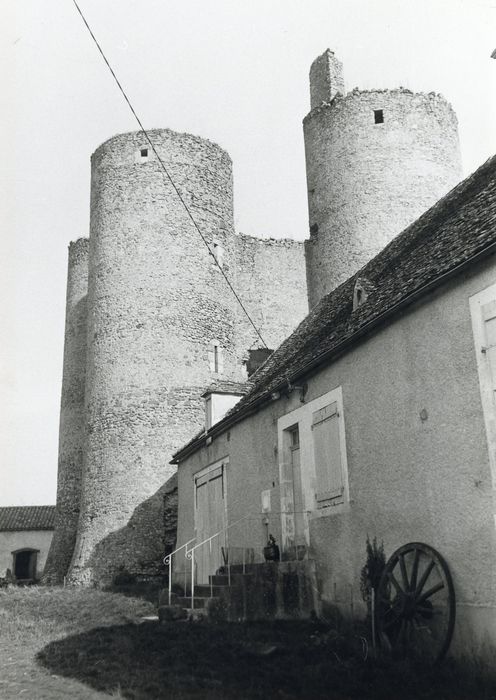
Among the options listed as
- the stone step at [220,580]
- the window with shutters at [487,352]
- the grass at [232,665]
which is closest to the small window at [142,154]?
the stone step at [220,580]

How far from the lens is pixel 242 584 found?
10.9 m

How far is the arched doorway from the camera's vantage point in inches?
1368

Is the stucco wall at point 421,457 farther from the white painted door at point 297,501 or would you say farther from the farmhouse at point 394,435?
the white painted door at point 297,501

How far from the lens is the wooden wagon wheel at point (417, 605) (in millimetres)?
7887

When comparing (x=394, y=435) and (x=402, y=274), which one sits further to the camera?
(x=402, y=274)

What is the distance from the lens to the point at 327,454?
10820mm

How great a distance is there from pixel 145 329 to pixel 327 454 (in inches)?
486

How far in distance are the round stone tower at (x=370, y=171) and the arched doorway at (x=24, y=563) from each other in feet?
58.9

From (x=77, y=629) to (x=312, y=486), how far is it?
390 cm

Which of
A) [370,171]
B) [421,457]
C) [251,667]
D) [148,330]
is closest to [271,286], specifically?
[370,171]

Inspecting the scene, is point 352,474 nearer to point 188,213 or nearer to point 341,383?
point 341,383

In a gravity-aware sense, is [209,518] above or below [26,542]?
below

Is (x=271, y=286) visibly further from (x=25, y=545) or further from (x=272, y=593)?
(x=25, y=545)

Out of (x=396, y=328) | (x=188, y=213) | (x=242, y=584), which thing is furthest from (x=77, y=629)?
(x=188, y=213)
